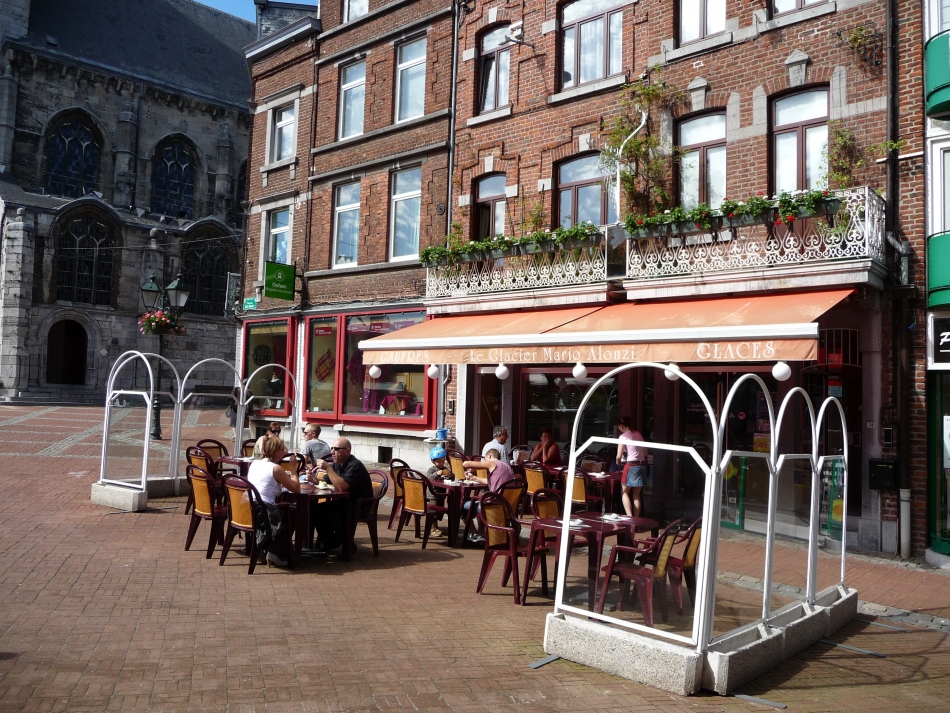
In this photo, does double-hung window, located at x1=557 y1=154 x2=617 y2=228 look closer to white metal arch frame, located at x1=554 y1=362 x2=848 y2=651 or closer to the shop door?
the shop door

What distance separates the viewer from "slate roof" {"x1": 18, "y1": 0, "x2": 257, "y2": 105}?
3903 cm

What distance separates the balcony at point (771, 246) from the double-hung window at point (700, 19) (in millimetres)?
3584

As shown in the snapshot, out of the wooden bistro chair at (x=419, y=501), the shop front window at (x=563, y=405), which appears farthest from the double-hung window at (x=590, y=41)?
the wooden bistro chair at (x=419, y=501)

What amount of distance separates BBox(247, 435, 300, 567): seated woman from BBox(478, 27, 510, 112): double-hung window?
998 centimetres

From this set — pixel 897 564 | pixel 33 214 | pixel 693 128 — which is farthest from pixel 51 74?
pixel 897 564

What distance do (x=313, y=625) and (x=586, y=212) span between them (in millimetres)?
9914

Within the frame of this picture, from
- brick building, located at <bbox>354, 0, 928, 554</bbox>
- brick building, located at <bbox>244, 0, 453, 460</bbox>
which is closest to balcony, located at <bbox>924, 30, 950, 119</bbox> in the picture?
brick building, located at <bbox>354, 0, 928, 554</bbox>

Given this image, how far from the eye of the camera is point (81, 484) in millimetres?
13180

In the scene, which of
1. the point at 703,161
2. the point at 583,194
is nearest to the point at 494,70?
the point at 583,194

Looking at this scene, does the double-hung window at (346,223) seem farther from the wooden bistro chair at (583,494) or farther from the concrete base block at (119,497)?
the wooden bistro chair at (583,494)

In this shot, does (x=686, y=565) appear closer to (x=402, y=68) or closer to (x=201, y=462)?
(x=201, y=462)

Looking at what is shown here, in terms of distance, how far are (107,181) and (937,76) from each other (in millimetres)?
38533

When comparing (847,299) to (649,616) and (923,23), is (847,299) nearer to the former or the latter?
(923,23)

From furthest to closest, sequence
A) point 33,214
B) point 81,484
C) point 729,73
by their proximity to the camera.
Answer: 1. point 33,214
2. point 81,484
3. point 729,73
